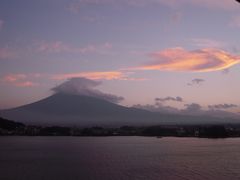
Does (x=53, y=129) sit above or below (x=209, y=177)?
above

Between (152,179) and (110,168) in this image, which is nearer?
(152,179)

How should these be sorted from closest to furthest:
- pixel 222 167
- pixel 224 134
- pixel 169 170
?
pixel 169 170 < pixel 222 167 < pixel 224 134

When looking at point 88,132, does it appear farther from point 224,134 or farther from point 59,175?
point 59,175

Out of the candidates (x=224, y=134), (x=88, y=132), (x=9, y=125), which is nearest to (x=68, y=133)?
(x=88, y=132)

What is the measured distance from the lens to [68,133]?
70.2 metres

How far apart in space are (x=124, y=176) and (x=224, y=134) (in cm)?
4374

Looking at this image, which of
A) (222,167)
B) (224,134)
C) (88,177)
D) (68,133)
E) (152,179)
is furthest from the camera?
(68,133)

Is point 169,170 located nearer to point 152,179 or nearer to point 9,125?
point 152,179

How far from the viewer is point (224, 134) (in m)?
60.3

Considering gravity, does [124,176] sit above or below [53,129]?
below

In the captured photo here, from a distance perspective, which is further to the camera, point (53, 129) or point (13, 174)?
point (53, 129)

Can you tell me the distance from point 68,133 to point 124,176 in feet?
170

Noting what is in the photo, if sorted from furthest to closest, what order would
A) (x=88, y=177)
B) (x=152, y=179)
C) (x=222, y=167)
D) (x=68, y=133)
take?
(x=68, y=133), (x=222, y=167), (x=88, y=177), (x=152, y=179)

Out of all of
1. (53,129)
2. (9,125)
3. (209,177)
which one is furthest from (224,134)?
(209,177)
